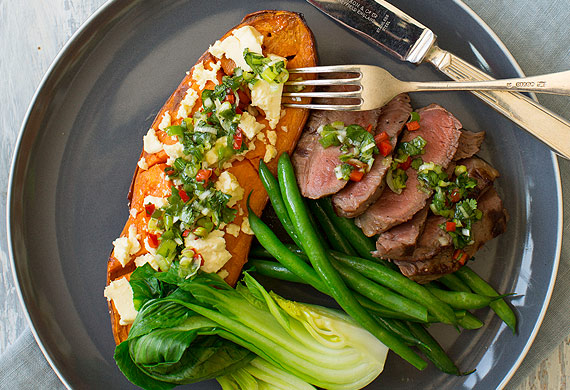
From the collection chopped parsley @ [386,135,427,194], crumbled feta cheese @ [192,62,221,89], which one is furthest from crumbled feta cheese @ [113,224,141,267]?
chopped parsley @ [386,135,427,194]

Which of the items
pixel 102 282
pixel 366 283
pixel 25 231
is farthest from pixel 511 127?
pixel 25 231

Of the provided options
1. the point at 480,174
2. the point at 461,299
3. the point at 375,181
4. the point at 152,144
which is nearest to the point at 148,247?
the point at 152,144

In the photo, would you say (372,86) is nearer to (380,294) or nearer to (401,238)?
(401,238)

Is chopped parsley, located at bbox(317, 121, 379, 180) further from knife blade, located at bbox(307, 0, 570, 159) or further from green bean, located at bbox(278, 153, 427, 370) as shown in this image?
knife blade, located at bbox(307, 0, 570, 159)

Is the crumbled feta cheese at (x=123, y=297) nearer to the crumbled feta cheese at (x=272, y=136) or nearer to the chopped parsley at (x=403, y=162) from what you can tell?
the crumbled feta cheese at (x=272, y=136)

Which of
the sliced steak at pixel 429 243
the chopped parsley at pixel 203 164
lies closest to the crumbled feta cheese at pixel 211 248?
the chopped parsley at pixel 203 164
